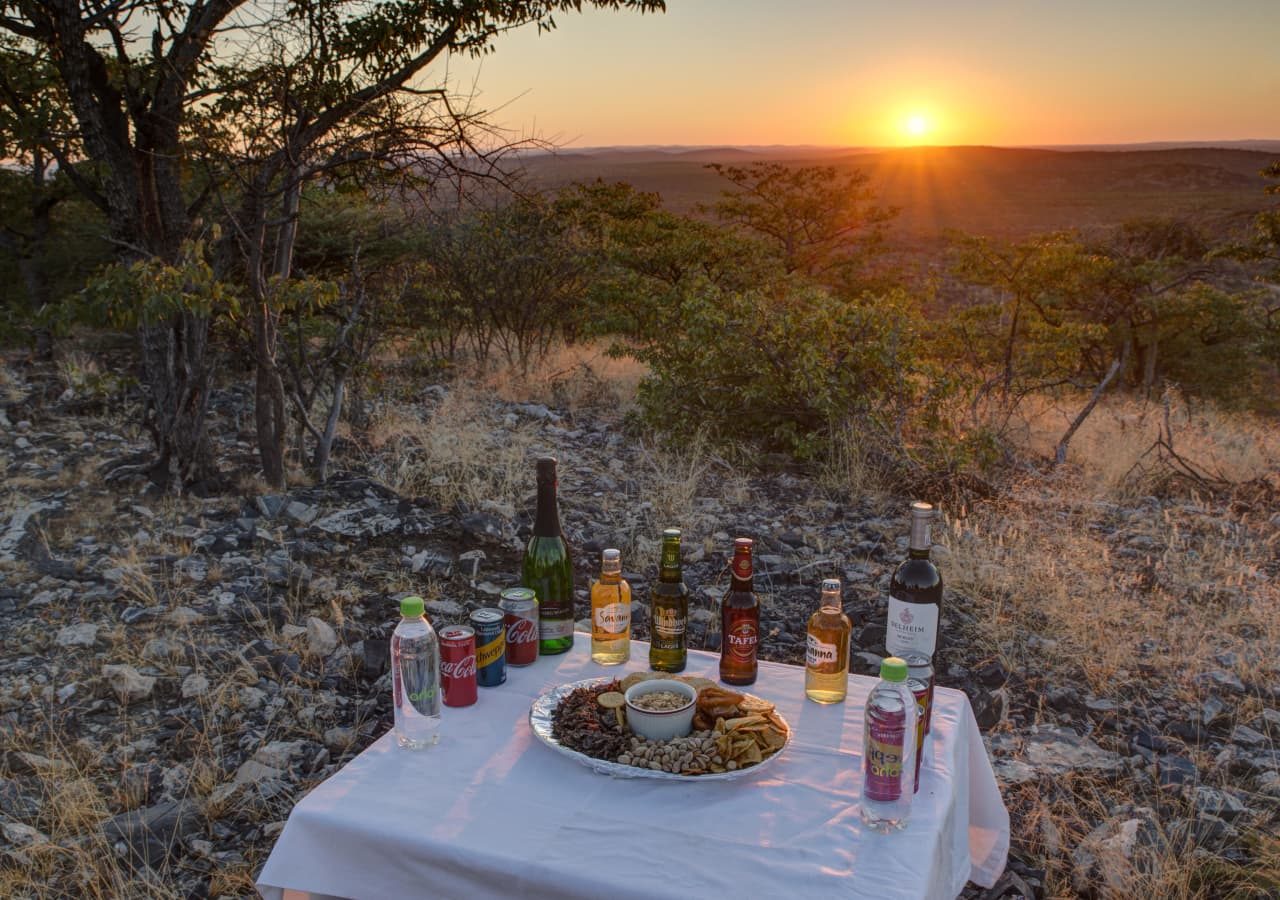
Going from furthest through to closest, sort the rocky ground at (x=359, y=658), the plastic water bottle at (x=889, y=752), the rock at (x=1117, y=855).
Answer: the rocky ground at (x=359, y=658) → the rock at (x=1117, y=855) → the plastic water bottle at (x=889, y=752)

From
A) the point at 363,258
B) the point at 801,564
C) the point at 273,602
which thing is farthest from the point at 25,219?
the point at 801,564

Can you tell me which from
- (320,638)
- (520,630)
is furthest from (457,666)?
(320,638)

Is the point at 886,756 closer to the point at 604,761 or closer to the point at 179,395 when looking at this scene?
the point at 604,761

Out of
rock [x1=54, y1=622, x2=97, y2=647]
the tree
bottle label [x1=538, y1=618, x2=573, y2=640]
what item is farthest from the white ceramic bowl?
the tree

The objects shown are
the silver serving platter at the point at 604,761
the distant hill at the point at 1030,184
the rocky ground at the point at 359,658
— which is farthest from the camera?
the distant hill at the point at 1030,184

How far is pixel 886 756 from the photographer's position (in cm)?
168

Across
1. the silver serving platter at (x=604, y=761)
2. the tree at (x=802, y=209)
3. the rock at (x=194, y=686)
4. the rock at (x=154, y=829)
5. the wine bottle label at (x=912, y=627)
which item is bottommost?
the rock at (x=154, y=829)

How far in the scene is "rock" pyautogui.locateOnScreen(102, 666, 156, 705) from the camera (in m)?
3.39

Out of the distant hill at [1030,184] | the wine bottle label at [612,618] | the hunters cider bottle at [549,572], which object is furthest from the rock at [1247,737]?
the distant hill at [1030,184]

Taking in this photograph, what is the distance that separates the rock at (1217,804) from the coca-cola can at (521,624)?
220 centimetres

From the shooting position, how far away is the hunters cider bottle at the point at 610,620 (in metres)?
2.32

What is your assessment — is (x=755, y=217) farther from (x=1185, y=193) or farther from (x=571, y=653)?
(x=1185, y=193)

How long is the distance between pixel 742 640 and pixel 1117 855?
139cm

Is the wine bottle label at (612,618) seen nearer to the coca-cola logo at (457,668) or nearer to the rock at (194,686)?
the coca-cola logo at (457,668)
